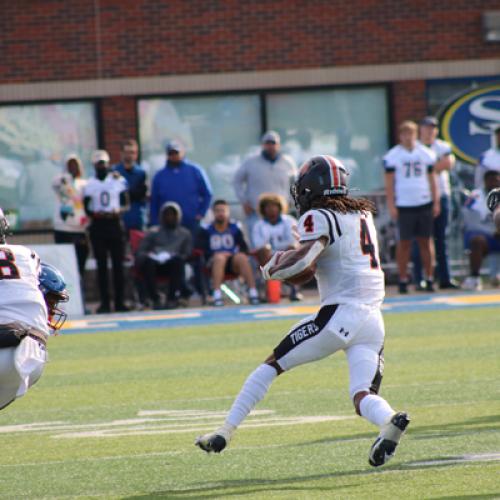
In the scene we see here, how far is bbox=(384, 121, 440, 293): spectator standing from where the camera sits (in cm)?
1798

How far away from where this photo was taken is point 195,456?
25.8ft

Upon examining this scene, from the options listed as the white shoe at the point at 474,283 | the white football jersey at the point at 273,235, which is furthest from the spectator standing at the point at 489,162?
the white football jersey at the point at 273,235

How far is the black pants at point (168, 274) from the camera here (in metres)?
18.3

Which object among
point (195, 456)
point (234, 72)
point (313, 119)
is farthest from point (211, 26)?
point (195, 456)

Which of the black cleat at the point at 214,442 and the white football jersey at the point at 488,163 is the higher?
the white football jersey at the point at 488,163

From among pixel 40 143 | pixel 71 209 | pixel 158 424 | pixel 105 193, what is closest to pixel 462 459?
pixel 158 424

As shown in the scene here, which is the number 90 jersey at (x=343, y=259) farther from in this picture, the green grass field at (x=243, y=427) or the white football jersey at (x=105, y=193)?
the white football jersey at (x=105, y=193)

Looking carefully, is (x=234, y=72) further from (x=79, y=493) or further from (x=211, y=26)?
(x=79, y=493)

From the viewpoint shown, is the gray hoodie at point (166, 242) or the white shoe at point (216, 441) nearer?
the white shoe at point (216, 441)

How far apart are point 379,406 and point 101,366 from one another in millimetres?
6718

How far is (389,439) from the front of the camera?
21.1 feet

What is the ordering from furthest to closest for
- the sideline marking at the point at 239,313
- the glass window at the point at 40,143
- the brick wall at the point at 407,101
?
the brick wall at the point at 407,101
the glass window at the point at 40,143
the sideline marking at the point at 239,313

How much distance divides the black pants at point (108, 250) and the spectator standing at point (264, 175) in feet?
5.83

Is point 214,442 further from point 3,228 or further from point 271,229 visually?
point 271,229
